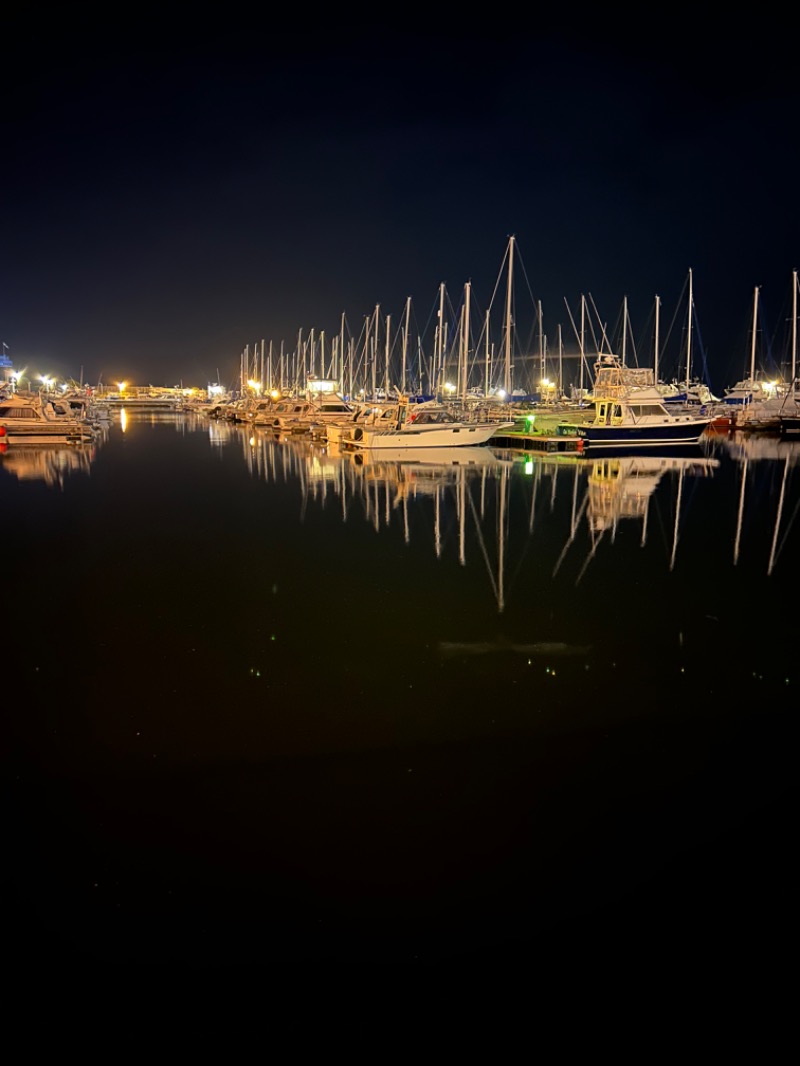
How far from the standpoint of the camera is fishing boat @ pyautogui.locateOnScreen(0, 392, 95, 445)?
44719 mm

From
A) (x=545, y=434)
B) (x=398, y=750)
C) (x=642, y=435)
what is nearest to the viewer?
(x=398, y=750)

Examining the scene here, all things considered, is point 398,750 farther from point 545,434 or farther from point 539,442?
point 545,434

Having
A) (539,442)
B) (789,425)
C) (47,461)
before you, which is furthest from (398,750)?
(789,425)

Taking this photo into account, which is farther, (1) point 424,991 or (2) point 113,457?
(2) point 113,457

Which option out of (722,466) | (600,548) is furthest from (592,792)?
(722,466)

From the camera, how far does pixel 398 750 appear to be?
259 inches

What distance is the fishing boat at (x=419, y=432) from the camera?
36.7m

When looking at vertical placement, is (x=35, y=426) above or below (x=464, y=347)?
below

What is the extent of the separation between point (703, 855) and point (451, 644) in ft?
14.8

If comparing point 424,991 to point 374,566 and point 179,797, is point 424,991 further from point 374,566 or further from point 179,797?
point 374,566

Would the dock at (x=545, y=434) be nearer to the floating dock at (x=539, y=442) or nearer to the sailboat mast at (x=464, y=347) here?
the floating dock at (x=539, y=442)

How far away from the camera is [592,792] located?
594 cm

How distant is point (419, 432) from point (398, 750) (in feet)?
102

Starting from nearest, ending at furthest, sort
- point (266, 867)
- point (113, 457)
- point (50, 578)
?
point (266, 867), point (50, 578), point (113, 457)
